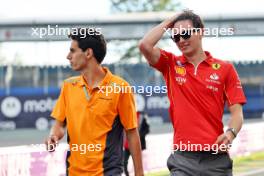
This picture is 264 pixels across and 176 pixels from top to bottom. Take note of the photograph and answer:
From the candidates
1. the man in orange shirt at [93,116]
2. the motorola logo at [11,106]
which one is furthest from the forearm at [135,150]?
the motorola logo at [11,106]

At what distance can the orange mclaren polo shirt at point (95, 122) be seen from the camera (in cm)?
512

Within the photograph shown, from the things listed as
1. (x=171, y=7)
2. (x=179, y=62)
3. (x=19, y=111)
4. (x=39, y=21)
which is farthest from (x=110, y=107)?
(x=171, y=7)

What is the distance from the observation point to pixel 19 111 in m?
34.7

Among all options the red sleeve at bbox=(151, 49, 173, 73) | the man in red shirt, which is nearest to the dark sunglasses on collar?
the man in red shirt

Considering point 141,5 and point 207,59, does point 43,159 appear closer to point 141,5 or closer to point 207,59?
point 207,59

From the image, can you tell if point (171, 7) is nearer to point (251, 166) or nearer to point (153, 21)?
point (153, 21)

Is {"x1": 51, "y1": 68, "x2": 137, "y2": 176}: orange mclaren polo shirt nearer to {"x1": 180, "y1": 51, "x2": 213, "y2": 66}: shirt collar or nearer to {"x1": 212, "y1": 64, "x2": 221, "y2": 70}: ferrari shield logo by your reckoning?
{"x1": 180, "y1": 51, "x2": 213, "y2": 66}: shirt collar

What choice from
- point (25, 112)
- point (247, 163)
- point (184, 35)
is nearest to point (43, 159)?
point (247, 163)

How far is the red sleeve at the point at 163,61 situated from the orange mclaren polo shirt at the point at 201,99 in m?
0.11

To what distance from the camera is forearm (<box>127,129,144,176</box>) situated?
17.3 feet

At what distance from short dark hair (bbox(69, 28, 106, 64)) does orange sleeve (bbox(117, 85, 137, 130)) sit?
0.31m

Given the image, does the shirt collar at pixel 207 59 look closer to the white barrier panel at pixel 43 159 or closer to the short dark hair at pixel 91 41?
the short dark hair at pixel 91 41

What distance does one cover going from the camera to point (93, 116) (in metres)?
5.13

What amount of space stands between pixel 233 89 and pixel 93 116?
0.91 m
